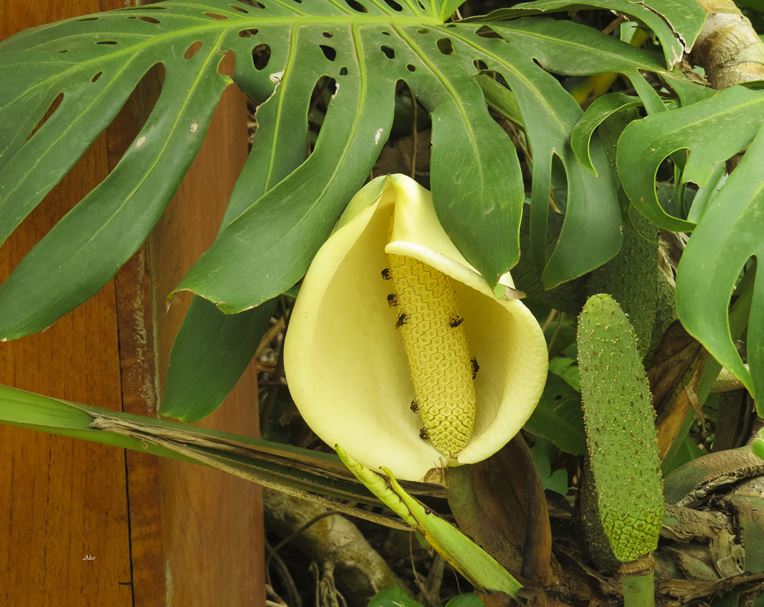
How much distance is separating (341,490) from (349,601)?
0.57 metres

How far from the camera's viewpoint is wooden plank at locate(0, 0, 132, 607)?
79 centimetres

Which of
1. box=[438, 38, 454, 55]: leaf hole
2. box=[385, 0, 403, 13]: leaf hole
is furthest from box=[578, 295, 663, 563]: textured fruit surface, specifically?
box=[385, 0, 403, 13]: leaf hole

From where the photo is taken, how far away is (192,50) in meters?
Result: 0.83

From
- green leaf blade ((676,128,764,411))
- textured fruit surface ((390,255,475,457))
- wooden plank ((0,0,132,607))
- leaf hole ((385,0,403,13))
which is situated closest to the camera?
green leaf blade ((676,128,764,411))

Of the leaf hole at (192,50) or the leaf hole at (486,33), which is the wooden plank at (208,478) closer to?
the leaf hole at (192,50)

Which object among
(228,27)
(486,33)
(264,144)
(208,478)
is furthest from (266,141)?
(208,478)

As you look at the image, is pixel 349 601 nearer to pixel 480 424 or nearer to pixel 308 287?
pixel 480 424

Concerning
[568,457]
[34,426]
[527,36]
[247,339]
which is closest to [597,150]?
[527,36]

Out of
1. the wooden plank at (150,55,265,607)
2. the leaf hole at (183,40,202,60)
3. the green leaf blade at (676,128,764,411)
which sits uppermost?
the leaf hole at (183,40,202,60)

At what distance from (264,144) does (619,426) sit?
32 centimetres

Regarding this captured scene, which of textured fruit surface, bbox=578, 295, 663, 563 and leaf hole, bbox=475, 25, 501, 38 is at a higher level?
leaf hole, bbox=475, 25, 501, 38

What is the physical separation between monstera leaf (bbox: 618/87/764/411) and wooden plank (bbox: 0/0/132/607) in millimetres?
418

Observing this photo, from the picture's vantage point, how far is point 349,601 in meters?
1.32

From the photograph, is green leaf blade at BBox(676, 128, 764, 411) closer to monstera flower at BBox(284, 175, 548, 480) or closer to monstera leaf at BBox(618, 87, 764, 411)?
monstera leaf at BBox(618, 87, 764, 411)
